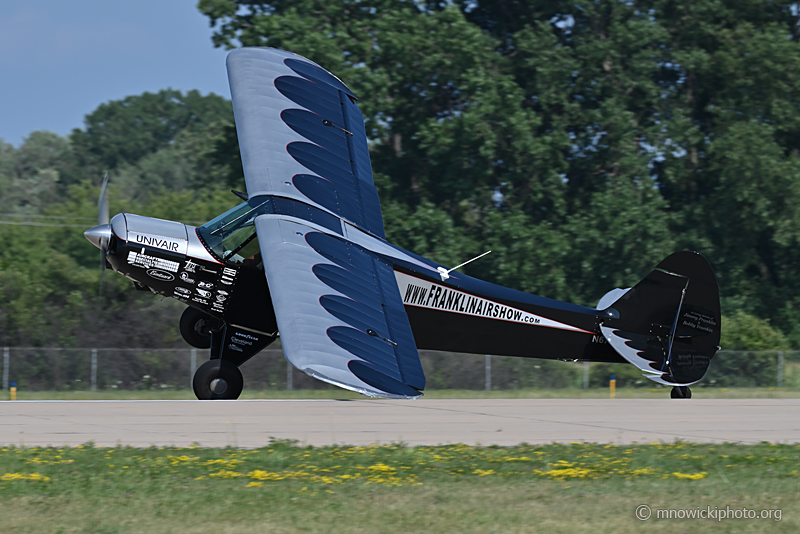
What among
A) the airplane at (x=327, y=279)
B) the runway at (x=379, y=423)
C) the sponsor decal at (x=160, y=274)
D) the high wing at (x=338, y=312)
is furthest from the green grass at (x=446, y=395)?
the high wing at (x=338, y=312)

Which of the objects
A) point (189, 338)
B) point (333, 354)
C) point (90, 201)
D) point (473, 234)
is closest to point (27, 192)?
point (90, 201)

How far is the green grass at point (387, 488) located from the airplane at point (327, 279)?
5.39 ft

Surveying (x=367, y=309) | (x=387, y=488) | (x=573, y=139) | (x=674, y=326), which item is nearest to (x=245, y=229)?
(x=367, y=309)

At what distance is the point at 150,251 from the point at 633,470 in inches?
300

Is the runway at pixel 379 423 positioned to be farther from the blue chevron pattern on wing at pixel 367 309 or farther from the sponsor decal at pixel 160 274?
the sponsor decal at pixel 160 274

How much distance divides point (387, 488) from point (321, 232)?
558cm

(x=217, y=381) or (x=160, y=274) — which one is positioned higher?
(x=160, y=274)

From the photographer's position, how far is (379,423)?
36.8ft

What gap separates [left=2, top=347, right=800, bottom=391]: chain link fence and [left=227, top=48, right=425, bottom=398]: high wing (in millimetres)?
11051

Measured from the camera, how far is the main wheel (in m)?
12.7

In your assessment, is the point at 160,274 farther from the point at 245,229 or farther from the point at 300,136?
the point at 300,136

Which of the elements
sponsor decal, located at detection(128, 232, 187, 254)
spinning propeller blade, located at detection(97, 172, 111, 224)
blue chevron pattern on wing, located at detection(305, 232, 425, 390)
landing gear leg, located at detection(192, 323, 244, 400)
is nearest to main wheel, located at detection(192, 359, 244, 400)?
landing gear leg, located at detection(192, 323, 244, 400)

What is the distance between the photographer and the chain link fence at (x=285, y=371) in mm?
23844

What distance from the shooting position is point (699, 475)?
791 centimetres
